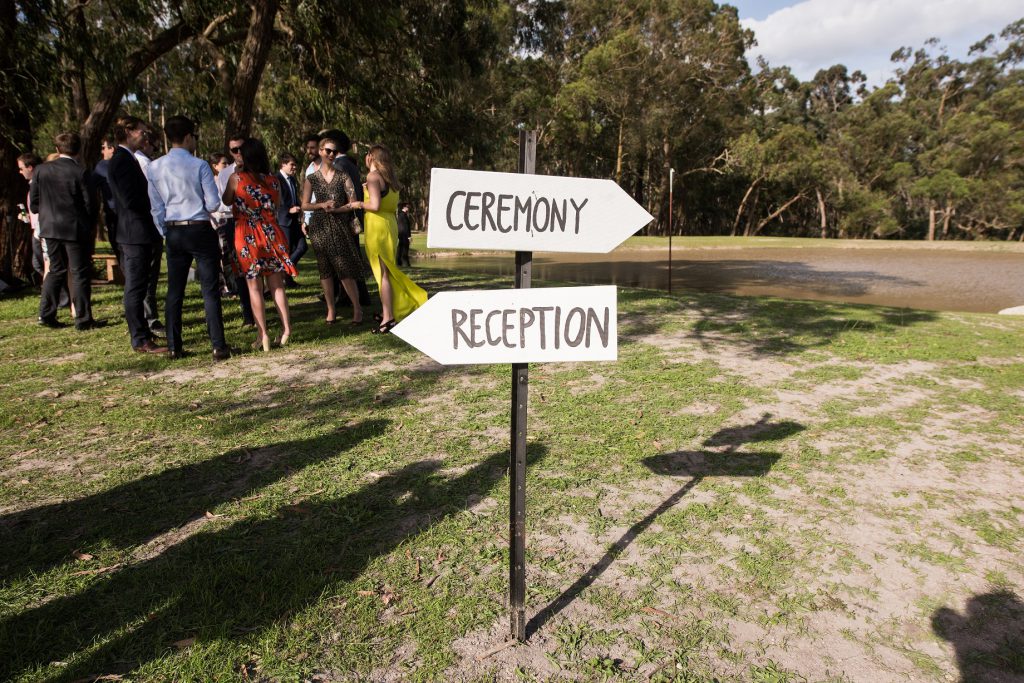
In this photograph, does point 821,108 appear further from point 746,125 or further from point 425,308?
point 425,308

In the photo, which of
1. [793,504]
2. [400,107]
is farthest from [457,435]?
[400,107]

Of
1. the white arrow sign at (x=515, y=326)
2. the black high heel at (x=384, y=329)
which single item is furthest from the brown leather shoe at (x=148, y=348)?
the white arrow sign at (x=515, y=326)

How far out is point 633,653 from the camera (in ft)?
6.98

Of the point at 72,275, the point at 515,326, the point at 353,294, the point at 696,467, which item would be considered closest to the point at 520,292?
the point at 515,326

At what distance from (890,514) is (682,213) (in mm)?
50987

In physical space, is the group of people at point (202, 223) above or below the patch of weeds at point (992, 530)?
above

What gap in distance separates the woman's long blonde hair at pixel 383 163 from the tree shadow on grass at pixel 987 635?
17.0ft

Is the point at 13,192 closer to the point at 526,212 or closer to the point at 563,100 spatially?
the point at 526,212

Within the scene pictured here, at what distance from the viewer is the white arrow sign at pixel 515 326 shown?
201 centimetres

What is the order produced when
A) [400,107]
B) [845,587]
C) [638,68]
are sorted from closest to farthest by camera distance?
[845,587]
[400,107]
[638,68]

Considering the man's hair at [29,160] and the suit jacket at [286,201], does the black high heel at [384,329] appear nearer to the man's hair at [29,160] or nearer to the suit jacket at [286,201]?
the suit jacket at [286,201]

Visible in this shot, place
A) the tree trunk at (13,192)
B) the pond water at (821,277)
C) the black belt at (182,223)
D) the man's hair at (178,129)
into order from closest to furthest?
the man's hair at (178,129), the black belt at (182,223), the tree trunk at (13,192), the pond water at (821,277)

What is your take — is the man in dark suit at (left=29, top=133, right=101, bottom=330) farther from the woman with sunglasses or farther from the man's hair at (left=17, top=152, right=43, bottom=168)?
the woman with sunglasses

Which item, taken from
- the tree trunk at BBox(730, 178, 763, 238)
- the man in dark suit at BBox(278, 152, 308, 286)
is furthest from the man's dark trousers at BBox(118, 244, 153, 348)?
the tree trunk at BBox(730, 178, 763, 238)
